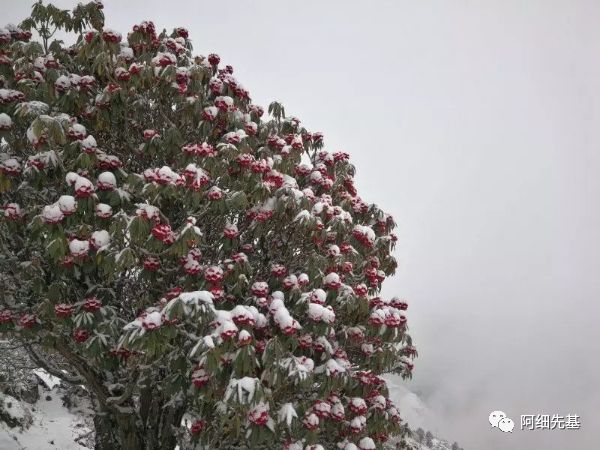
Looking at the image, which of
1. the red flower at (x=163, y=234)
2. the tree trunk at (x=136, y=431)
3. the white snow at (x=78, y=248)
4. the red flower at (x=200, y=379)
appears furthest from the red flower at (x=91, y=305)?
the tree trunk at (x=136, y=431)

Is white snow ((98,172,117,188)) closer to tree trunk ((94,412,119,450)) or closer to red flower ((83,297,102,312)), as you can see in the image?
red flower ((83,297,102,312))

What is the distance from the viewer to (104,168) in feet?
19.2

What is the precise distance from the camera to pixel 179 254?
5012mm

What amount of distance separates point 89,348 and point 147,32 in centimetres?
462

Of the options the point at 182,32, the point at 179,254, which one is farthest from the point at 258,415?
the point at 182,32

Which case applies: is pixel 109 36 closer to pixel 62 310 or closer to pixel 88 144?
pixel 88 144

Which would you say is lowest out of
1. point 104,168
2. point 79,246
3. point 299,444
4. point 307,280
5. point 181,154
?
point 299,444

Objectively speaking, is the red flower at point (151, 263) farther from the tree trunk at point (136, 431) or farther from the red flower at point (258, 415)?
the tree trunk at point (136, 431)

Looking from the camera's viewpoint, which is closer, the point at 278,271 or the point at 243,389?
the point at 243,389

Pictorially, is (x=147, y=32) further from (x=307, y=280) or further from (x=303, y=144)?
(x=307, y=280)

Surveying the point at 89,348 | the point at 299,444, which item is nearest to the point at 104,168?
the point at 89,348

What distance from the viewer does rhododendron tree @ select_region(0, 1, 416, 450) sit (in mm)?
4887

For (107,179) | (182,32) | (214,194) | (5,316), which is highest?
(182,32)

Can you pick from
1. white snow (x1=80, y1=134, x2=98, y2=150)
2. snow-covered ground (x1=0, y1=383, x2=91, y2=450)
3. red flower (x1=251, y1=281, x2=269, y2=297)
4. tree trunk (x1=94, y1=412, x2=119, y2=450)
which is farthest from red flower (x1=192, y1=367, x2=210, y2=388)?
snow-covered ground (x1=0, y1=383, x2=91, y2=450)
